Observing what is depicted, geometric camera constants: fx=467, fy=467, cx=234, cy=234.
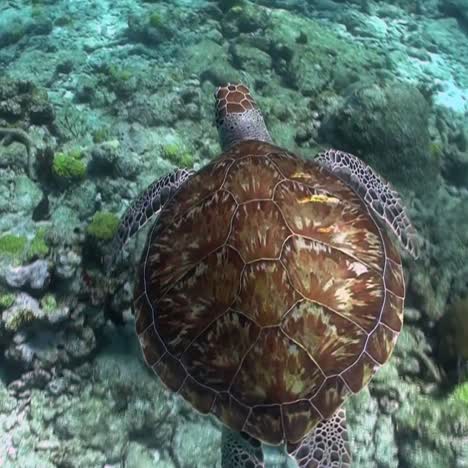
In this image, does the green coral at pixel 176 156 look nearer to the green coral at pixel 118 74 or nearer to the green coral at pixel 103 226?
the green coral at pixel 103 226

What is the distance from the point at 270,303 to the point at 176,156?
3.20 metres

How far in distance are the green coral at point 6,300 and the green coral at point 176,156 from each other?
2303 millimetres

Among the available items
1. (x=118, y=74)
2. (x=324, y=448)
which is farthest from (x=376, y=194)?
(x=118, y=74)

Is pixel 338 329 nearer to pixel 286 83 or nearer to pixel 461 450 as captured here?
pixel 461 450

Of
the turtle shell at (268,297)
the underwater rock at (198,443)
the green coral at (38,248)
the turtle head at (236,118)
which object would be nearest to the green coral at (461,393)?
the turtle shell at (268,297)

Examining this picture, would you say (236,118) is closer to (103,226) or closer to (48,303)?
(103,226)

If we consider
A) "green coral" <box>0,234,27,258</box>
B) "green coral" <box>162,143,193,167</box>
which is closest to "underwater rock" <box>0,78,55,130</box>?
"green coral" <box>162,143,193,167</box>

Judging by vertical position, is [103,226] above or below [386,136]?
below

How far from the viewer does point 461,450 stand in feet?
11.8

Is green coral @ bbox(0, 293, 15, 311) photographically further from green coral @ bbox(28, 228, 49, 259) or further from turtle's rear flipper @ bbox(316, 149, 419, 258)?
turtle's rear flipper @ bbox(316, 149, 419, 258)

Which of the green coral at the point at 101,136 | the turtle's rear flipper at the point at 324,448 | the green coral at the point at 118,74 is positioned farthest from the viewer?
the green coral at the point at 118,74

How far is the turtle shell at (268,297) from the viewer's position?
256cm

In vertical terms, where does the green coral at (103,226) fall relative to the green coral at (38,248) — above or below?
above

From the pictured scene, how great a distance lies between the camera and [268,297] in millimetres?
2588
